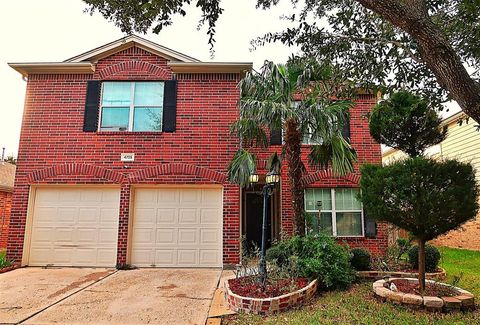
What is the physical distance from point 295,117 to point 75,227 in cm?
698

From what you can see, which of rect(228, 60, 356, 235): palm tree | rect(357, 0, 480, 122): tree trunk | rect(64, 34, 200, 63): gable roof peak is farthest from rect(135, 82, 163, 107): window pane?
rect(357, 0, 480, 122): tree trunk

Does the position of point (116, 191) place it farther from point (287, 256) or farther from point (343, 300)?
point (343, 300)

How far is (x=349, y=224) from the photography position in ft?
33.4

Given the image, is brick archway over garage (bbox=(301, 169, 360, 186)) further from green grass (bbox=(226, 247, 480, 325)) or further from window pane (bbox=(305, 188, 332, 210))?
green grass (bbox=(226, 247, 480, 325))

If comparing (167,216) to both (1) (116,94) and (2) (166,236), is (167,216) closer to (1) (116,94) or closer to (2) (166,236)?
(2) (166,236)

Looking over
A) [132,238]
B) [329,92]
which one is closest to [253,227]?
[132,238]

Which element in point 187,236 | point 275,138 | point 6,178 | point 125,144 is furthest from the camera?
point 6,178

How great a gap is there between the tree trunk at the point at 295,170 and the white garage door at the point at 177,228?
278 centimetres

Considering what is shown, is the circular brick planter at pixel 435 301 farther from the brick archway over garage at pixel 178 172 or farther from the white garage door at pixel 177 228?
the brick archway over garage at pixel 178 172

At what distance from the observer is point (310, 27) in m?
6.63

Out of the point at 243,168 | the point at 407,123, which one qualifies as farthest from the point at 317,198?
the point at 407,123

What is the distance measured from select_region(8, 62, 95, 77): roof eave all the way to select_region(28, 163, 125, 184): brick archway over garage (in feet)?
9.71

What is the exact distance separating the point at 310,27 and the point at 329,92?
4.90 feet

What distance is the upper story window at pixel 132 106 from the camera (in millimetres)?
9828
